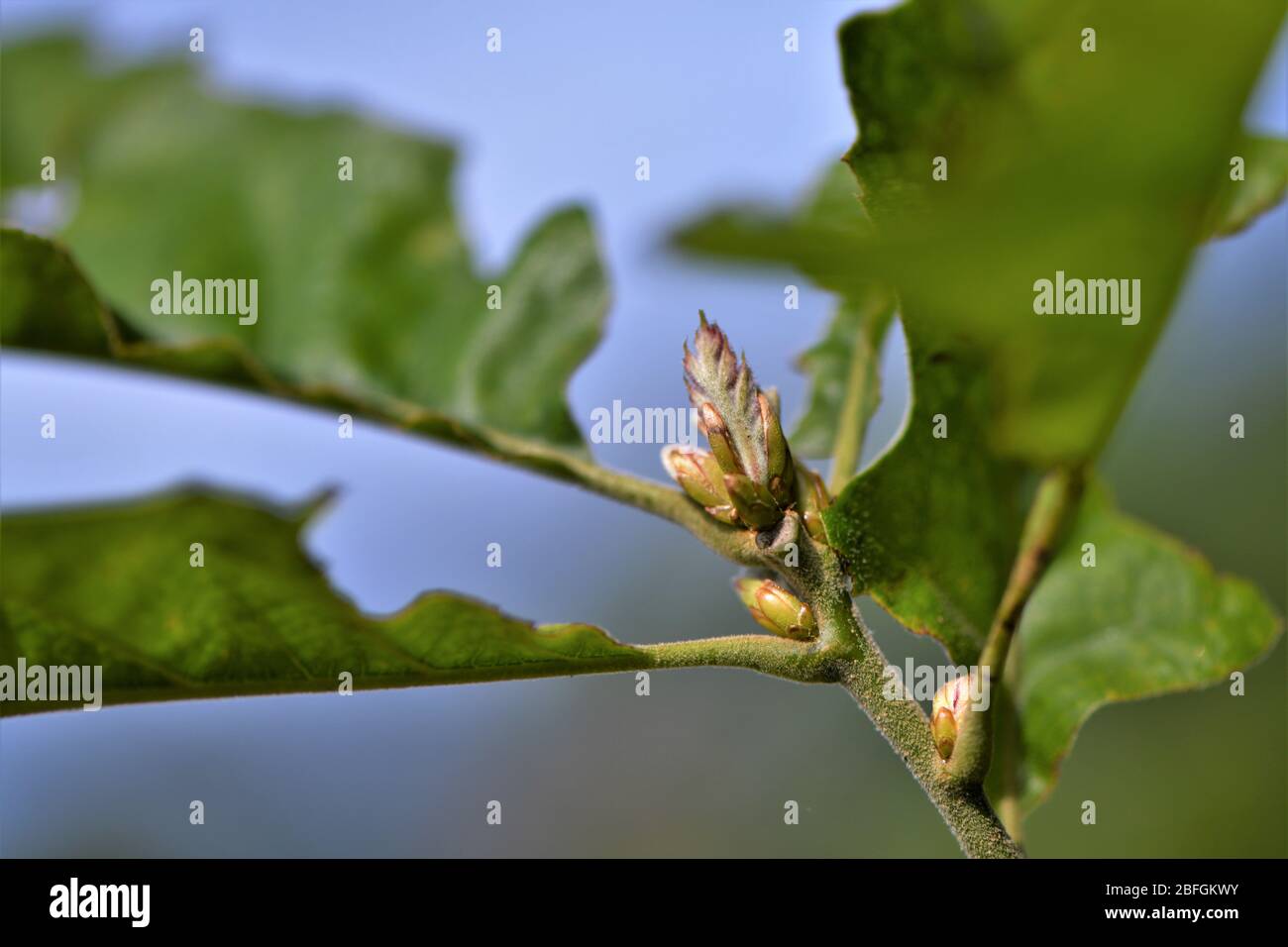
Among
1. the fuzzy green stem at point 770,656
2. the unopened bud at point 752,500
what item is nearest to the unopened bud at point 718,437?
the unopened bud at point 752,500

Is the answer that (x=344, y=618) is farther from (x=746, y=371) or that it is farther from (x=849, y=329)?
(x=849, y=329)

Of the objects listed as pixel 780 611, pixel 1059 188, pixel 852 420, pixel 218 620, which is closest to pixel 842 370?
pixel 852 420

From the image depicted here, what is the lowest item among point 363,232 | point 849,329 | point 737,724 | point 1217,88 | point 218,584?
point 737,724

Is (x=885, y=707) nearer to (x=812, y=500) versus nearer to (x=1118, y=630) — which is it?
(x=812, y=500)

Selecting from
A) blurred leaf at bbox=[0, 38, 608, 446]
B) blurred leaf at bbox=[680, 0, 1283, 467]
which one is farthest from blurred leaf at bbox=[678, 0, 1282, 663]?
blurred leaf at bbox=[0, 38, 608, 446]
